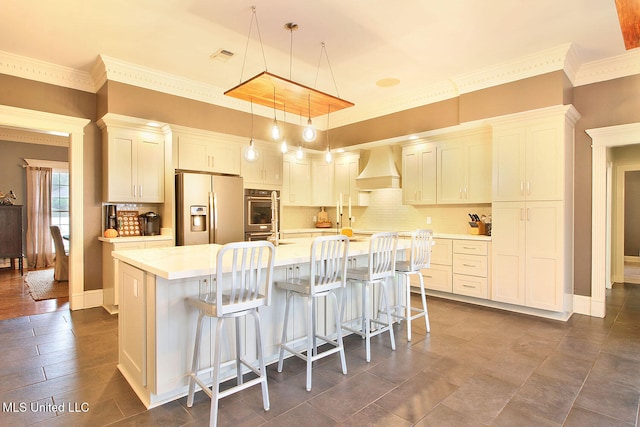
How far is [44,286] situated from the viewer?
5.66m

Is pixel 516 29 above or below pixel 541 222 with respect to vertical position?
above

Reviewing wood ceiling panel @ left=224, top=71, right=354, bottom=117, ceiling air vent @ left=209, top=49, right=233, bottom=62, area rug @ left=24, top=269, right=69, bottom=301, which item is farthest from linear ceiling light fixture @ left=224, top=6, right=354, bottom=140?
area rug @ left=24, top=269, right=69, bottom=301

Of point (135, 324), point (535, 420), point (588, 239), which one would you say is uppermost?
point (588, 239)

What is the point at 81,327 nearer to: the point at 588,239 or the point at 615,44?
the point at 588,239

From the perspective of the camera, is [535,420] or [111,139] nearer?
[535,420]

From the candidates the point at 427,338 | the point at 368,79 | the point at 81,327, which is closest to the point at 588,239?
the point at 427,338

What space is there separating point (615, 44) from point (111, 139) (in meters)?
5.79

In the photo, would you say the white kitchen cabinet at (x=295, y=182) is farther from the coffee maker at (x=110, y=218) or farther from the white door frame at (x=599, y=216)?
the white door frame at (x=599, y=216)

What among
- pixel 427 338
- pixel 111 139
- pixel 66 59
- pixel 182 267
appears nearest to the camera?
pixel 182 267

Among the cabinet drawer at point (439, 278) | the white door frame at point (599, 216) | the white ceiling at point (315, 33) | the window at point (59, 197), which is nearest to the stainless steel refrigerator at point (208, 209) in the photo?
the white ceiling at point (315, 33)

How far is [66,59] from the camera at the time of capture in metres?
4.04

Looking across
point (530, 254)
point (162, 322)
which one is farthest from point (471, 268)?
point (162, 322)

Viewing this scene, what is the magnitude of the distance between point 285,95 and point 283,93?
0.06m

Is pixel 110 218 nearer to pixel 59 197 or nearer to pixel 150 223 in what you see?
pixel 150 223
